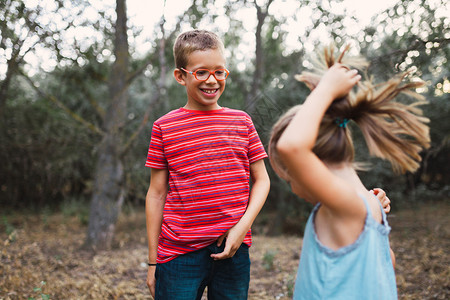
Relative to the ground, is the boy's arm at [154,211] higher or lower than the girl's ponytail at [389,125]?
lower

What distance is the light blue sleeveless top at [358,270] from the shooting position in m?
1.24

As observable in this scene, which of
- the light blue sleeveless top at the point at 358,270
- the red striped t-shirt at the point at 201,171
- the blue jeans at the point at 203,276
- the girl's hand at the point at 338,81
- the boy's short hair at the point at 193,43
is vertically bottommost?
the blue jeans at the point at 203,276

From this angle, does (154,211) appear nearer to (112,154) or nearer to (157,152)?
(157,152)

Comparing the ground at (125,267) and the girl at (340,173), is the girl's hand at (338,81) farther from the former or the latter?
the ground at (125,267)

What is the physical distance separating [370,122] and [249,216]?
0.62 m

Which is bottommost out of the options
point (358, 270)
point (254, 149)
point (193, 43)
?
point (358, 270)

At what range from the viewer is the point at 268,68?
11.5 m

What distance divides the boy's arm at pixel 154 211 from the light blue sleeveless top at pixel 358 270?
77 centimetres

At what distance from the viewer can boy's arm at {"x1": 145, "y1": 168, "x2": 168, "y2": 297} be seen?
1.79 meters

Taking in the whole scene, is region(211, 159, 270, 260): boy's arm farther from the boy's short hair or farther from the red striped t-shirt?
the boy's short hair

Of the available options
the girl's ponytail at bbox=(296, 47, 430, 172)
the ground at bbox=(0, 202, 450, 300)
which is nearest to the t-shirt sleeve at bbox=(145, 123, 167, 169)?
the girl's ponytail at bbox=(296, 47, 430, 172)

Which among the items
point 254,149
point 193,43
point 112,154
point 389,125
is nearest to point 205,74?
point 193,43

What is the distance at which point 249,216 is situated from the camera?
1659 millimetres

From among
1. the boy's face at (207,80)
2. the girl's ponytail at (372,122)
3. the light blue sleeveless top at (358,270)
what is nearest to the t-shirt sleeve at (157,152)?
the boy's face at (207,80)
